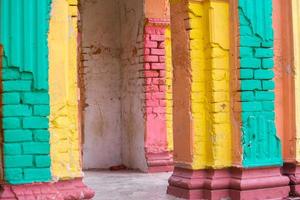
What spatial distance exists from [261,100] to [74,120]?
1.99m

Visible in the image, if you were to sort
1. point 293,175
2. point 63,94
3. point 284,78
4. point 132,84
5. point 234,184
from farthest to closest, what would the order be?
1. point 132,84
2. point 284,78
3. point 293,175
4. point 234,184
5. point 63,94

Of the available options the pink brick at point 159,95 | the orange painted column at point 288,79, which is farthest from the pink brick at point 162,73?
the orange painted column at point 288,79

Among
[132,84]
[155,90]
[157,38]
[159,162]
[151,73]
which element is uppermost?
[157,38]

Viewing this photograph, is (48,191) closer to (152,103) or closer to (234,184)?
(234,184)

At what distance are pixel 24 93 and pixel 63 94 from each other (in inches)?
13.6

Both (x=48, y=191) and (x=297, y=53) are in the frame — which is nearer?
(x=48, y=191)

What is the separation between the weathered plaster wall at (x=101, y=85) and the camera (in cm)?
851

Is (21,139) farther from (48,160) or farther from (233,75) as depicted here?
(233,75)

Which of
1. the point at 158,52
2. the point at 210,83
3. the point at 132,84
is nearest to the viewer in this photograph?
the point at 210,83

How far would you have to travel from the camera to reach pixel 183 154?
5352 mm

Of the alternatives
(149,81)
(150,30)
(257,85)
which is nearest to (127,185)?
(149,81)

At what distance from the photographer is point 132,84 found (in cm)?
831

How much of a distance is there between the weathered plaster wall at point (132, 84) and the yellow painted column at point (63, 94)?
136 inches

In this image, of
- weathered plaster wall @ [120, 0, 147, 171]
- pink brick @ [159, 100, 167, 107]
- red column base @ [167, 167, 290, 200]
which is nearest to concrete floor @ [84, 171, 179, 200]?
red column base @ [167, 167, 290, 200]
